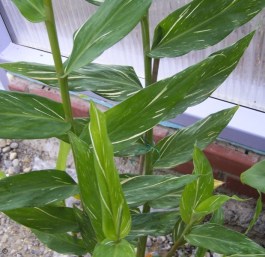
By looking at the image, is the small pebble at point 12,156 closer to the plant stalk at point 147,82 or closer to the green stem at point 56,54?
the plant stalk at point 147,82

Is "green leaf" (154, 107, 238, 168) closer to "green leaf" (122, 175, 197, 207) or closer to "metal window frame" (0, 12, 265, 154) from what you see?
"green leaf" (122, 175, 197, 207)

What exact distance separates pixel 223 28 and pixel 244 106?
1.75ft

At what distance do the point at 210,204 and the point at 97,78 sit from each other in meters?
0.23

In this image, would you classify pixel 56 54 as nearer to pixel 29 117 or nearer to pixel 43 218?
pixel 29 117

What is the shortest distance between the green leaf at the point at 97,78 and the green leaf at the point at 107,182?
0.73 ft

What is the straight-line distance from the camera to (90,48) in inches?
18.8

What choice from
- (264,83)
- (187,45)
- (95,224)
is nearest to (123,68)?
(187,45)

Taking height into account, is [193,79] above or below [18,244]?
above

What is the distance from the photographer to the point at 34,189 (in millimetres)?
544

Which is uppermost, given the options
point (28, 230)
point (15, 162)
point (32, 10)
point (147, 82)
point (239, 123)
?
point (32, 10)

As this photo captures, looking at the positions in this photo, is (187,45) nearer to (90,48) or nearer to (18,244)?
(90,48)


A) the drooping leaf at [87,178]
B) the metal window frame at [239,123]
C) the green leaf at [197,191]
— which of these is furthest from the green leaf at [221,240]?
the metal window frame at [239,123]

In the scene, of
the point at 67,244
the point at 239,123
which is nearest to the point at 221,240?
the point at 67,244

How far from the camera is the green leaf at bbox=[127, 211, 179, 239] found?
2.07 feet
